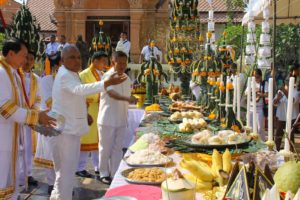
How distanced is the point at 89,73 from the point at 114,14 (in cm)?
1314

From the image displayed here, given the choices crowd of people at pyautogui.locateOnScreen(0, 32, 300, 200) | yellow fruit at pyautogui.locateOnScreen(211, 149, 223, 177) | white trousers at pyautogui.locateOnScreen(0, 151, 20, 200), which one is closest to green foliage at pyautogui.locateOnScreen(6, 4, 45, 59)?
crowd of people at pyautogui.locateOnScreen(0, 32, 300, 200)

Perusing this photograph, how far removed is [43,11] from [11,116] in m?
21.9

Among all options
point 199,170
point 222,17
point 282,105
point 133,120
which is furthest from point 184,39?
point 222,17

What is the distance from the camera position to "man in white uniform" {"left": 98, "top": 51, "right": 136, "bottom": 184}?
4.96 meters

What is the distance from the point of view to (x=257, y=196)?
157cm

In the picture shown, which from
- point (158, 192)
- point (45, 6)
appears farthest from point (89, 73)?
point (45, 6)

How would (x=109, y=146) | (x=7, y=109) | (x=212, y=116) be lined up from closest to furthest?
(x=7, y=109), (x=212, y=116), (x=109, y=146)

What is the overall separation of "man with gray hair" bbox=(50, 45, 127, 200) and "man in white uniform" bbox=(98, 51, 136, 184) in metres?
0.98

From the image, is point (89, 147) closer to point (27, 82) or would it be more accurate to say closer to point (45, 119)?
point (27, 82)

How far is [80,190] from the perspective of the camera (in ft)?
16.3

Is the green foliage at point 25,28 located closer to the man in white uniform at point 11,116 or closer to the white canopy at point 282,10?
the white canopy at point 282,10

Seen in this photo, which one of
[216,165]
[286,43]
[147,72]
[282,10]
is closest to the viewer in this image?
[216,165]

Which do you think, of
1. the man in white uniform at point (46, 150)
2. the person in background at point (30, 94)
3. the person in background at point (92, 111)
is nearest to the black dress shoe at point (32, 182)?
the person in background at point (30, 94)

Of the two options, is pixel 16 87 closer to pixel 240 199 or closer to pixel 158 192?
pixel 158 192
